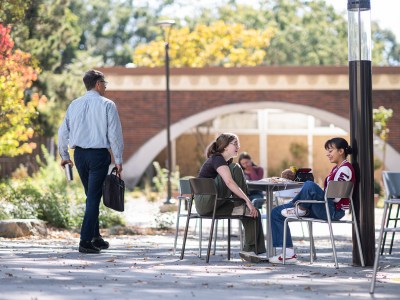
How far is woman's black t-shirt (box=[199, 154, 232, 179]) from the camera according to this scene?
10.8m

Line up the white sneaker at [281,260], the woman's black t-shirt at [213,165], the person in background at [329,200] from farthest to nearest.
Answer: the woman's black t-shirt at [213,165], the white sneaker at [281,260], the person in background at [329,200]

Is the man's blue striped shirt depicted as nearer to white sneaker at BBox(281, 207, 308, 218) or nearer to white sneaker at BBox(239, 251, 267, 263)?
white sneaker at BBox(239, 251, 267, 263)

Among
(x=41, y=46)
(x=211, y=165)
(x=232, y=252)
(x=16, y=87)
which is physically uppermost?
(x=41, y=46)

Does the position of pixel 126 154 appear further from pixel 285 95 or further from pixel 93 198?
pixel 93 198

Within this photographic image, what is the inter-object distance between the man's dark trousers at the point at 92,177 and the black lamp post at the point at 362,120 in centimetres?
252

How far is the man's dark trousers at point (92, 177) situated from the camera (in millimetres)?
11422

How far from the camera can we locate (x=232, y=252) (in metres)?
12.4

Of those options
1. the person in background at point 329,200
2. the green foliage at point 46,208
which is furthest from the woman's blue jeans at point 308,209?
the green foliage at point 46,208

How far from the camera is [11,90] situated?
20.2 metres

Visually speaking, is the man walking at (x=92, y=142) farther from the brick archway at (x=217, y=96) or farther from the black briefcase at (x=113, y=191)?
the brick archway at (x=217, y=96)

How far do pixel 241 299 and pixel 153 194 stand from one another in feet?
72.1

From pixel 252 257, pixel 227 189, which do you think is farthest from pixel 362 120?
pixel 252 257

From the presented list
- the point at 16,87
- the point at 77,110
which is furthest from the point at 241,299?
the point at 16,87

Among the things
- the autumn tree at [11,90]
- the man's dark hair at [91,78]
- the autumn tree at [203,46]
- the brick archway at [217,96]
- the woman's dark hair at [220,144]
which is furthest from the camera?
the autumn tree at [203,46]
